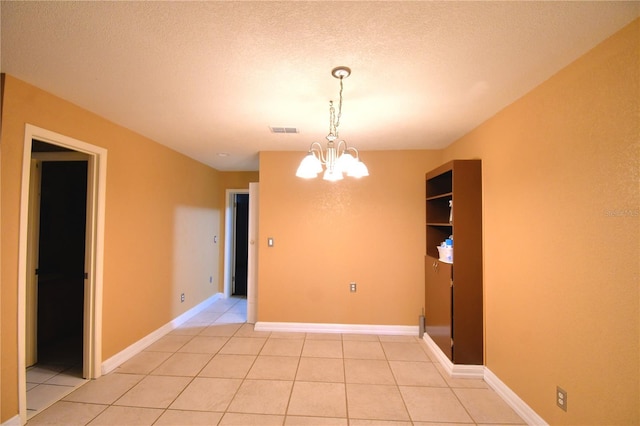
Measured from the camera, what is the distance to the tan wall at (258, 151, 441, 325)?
359 centimetres

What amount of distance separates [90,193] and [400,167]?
11.3 feet

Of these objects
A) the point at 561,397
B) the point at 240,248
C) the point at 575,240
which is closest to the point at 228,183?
the point at 240,248

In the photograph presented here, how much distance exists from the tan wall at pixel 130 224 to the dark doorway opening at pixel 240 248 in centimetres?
64

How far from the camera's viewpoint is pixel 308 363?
2.76 metres

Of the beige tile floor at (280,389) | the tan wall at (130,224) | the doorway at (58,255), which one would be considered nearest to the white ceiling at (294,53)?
the tan wall at (130,224)

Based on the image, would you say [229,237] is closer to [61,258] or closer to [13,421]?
[61,258]

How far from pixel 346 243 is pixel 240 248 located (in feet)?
9.07

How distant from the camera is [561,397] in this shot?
168 cm

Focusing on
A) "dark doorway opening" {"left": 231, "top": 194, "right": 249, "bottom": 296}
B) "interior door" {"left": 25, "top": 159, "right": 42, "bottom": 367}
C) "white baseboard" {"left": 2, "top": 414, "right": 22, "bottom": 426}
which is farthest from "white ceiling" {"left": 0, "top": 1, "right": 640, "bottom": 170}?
"dark doorway opening" {"left": 231, "top": 194, "right": 249, "bottom": 296}

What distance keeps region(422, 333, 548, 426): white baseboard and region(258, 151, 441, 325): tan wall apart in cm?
79

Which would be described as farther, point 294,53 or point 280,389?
point 280,389

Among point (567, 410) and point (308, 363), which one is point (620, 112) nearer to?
point (567, 410)

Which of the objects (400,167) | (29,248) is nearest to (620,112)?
(400,167)

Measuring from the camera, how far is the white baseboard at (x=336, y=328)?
11.6 feet
